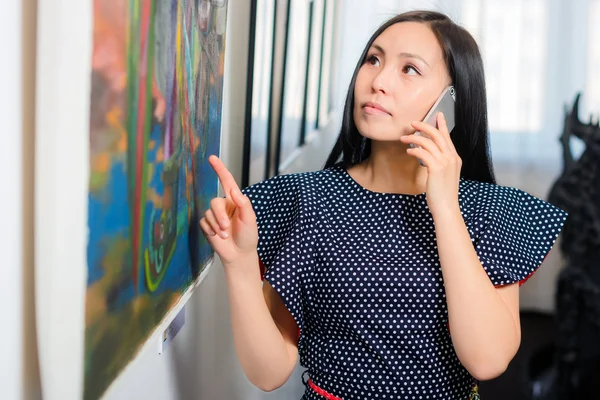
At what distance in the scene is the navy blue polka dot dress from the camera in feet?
3.93

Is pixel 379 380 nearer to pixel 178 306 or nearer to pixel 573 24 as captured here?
pixel 178 306

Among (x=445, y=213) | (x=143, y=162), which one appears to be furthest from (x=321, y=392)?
(x=143, y=162)

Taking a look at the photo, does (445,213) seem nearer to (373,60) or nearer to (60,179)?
(373,60)

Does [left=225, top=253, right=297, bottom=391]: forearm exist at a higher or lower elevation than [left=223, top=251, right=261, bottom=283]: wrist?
lower

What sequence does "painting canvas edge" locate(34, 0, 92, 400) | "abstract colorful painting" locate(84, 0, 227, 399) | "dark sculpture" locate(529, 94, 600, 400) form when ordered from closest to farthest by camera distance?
"painting canvas edge" locate(34, 0, 92, 400), "abstract colorful painting" locate(84, 0, 227, 399), "dark sculpture" locate(529, 94, 600, 400)

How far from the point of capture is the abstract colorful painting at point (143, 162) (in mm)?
655

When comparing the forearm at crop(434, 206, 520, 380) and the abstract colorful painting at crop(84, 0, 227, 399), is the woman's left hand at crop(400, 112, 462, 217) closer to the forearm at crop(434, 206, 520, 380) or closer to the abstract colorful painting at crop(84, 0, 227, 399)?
the forearm at crop(434, 206, 520, 380)

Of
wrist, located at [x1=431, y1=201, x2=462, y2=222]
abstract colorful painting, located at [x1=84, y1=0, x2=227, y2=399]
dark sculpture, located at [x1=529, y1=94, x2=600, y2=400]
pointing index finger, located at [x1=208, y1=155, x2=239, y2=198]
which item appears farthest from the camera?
dark sculpture, located at [x1=529, y1=94, x2=600, y2=400]

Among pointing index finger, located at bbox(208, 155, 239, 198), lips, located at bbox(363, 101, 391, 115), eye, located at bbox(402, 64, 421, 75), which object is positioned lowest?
pointing index finger, located at bbox(208, 155, 239, 198)

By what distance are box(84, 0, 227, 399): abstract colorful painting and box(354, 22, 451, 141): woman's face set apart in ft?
0.94

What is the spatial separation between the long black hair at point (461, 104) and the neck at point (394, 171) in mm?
91

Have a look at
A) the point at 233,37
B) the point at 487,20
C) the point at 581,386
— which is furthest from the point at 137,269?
the point at 487,20

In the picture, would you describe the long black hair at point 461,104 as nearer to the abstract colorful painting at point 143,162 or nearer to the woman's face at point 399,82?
the woman's face at point 399,82

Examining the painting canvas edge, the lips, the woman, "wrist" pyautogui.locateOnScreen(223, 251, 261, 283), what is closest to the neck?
the woman
